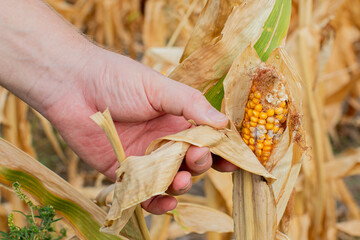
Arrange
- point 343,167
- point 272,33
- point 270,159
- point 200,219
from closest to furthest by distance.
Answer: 1. point 270,159
2. point 272,33
3. point 200,219
4. point 343,167

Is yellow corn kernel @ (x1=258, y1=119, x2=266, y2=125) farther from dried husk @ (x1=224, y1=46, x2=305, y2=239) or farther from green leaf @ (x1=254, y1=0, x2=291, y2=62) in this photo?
green leaf @ (x1=254, y1=0, x2=291, y2=62)

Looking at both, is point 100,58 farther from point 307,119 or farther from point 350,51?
point 350,51

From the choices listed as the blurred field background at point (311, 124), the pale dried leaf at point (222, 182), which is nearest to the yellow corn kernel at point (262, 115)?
the blurred field background at point (311, 124)

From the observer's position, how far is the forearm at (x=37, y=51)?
84 cm

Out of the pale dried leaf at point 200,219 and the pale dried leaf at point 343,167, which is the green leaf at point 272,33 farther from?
the pale dried leaf at point 343,167

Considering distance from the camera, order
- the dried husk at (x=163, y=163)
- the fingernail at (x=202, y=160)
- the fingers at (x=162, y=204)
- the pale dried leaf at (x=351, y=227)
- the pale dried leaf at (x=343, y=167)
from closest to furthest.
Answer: the dried husk at (x=163, y=163) → the fingernail at (x=202, y=160) → the fingers at (x=162, y=204) → the pale dried leaf at (x=343, y=167) → the pale dried leaf at (x=351, y=227)

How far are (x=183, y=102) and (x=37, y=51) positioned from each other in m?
0.34

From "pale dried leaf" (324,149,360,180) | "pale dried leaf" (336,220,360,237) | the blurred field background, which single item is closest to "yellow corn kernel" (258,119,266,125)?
the blurred field background

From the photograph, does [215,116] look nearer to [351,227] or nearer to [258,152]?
[258,152]

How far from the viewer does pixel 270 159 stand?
751 mm

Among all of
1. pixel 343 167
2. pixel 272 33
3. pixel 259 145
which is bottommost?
pixel 259 145

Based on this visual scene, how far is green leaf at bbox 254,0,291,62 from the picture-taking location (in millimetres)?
850

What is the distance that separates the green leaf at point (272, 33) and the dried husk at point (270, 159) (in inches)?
3.4

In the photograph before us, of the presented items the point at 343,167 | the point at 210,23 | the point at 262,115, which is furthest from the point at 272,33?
the point at 343,167
